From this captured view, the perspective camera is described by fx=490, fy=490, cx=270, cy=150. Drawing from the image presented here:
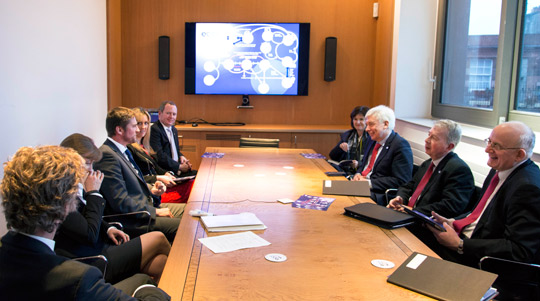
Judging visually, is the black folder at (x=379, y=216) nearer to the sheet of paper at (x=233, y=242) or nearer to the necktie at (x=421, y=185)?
the sheet of paper at (x=233, y=242)

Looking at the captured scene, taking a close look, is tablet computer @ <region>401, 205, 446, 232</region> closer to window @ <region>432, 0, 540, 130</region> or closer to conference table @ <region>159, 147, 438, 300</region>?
conference table @ <region>159, 147, 438, 300</region>

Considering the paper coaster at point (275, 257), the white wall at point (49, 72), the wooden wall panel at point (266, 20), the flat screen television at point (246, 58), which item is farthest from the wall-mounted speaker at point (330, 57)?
the paper coaster at point (275, 257)

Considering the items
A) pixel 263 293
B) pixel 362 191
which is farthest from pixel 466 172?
pixel 263 293

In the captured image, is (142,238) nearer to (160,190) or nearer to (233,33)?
(160,190)

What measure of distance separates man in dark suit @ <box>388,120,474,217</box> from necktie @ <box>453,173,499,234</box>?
0.85ft

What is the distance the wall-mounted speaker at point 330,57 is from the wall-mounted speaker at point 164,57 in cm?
240

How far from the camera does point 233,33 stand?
290 inches

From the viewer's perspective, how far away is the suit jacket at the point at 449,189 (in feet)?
10.7

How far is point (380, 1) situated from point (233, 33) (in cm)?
225

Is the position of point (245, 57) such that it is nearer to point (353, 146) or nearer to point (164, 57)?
point (164, 57)

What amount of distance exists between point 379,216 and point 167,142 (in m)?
3.45

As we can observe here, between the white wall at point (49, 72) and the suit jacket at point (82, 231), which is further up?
the white wall at point (49, 72)

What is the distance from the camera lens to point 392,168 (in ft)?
13.8

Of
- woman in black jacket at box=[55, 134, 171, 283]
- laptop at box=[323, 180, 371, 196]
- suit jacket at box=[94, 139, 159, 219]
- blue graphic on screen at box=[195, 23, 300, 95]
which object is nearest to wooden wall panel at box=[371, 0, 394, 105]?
blue graphic on screen at box=[195, 23, 300, 95]
